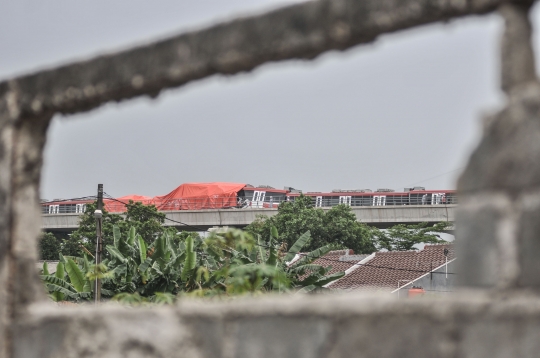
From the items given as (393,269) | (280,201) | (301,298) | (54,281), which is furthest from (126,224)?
(301,298)

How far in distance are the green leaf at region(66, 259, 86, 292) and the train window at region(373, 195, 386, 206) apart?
48.0m

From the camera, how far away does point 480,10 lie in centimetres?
163

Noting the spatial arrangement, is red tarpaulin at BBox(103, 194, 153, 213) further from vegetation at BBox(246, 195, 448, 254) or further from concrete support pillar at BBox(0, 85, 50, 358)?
concrete support pillar at BBox(0, 85, 50, 358)

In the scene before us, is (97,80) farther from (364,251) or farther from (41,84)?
(364,251)

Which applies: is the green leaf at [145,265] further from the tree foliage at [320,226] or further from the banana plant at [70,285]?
the tree foliage at [320,226]

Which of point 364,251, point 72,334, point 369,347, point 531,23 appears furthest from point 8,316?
point 364,251

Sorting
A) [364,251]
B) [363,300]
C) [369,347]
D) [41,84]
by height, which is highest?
[41,84]

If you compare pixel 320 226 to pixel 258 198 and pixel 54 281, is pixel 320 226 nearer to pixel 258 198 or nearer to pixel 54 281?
pixel 258 198

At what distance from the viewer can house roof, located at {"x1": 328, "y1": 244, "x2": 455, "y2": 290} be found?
2780 cm

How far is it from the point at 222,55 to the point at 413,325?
90 centimetres

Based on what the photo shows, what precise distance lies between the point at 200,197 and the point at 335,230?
15.8 metres

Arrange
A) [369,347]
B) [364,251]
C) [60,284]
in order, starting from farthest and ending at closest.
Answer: [364,251], [60,284], [369,347]

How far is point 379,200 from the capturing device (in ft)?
192

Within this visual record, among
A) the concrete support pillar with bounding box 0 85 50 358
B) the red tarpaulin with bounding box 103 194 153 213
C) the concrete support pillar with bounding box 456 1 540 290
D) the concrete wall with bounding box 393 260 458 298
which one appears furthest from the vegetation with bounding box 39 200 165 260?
the concrete support pillar with bounding box 456 1 540 290
